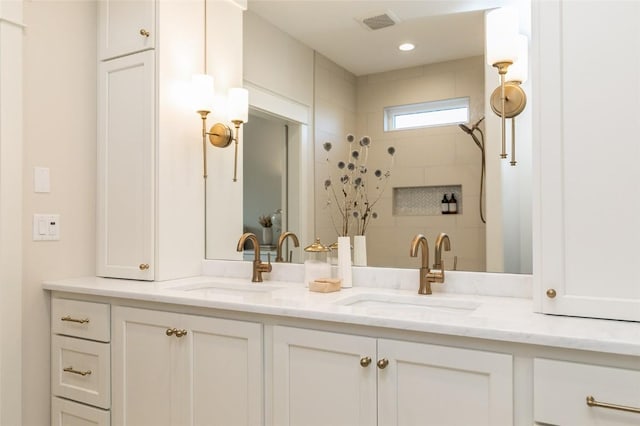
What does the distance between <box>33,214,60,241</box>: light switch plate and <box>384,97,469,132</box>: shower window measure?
1.54 meters

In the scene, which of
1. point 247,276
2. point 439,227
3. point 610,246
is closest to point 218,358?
point 247,276

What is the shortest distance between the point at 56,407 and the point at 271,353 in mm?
1214

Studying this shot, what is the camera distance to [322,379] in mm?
1448

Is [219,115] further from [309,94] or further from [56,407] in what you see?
[56,407]

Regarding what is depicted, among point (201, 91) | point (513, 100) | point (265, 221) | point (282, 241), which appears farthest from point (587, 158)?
point (201, 91)

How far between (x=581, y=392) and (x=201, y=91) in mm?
1900

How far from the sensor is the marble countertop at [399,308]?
1151 mm

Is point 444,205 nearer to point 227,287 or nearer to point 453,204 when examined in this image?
point 453,204

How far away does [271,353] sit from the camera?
1.55 metres

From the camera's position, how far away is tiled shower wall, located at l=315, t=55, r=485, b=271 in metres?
1.81

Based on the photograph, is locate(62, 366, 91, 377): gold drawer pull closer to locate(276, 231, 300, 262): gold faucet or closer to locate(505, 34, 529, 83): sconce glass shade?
locate(276, 231, 300, 262): gold faucet

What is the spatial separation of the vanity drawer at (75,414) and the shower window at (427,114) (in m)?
1.67

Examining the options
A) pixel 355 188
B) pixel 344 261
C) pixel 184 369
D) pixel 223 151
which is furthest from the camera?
pixel 223 151

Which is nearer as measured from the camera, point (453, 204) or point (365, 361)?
point (365, 361)
